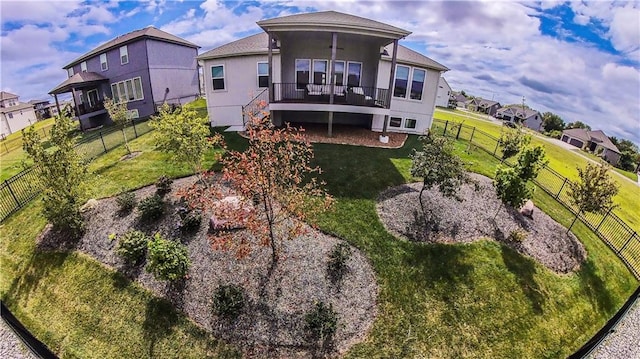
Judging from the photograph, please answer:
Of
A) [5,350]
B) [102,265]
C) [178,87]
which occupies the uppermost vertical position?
[178,87]

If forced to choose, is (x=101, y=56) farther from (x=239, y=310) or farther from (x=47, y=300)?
(x=239, y=310)

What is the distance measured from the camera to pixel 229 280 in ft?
28.6

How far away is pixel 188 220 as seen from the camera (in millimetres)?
10008

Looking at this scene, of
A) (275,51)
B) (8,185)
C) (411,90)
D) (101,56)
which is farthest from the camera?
(101,56)

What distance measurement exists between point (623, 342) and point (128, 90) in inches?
1390

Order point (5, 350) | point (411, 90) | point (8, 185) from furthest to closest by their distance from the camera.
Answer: point (411, 90), point (8, 185), point (5, 350)

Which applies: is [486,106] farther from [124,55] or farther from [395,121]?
[124,55]

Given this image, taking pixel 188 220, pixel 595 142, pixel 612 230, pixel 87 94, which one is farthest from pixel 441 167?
pixel 595 142

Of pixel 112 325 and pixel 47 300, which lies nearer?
pixel 112 325

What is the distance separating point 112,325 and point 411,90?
19.7 metres

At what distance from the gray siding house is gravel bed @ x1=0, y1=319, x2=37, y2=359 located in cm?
2010

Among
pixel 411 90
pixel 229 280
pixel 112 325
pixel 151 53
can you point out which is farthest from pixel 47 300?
pixel 151 53

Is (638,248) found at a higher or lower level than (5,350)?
higher

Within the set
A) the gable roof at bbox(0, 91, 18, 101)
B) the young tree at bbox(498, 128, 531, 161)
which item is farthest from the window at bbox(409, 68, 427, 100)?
the gable roof at bbox(0, 91, 18, 101)
